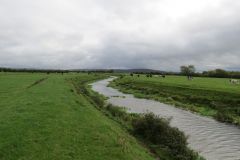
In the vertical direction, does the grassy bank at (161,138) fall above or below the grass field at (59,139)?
below

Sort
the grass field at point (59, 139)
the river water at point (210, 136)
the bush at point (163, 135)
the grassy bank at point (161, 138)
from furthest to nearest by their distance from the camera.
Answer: the river water at point (210, 136) → the bush at point (163, 135) → the grassy bank at point (161, 138) → the grass field at point (59, 139)

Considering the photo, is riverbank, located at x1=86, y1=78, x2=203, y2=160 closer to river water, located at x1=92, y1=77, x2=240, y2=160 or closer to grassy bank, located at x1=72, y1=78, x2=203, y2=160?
grassy bank, located at x1=72, y1=78, x2=203, y2=160

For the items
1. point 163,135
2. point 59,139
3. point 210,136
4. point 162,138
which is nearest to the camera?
point 59,139

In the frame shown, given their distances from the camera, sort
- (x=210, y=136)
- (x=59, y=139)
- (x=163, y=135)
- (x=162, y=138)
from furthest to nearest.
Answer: (x=210, y=136)
(x=163, y=135)
(x=162, y=138)
(x=59, y=139)

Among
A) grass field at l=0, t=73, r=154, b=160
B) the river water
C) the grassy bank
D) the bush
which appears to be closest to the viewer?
grass field at l=0, t=73, r=154, b=160

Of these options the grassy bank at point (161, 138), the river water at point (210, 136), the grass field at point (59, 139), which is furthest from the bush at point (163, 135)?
Answer: the grass field at point (59, 139)

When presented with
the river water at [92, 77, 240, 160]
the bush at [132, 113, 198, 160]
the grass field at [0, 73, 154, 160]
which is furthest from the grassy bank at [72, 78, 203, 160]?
the river water at [92, 77, 240, 160]

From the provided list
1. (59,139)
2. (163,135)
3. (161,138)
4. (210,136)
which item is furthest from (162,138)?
(59,139)

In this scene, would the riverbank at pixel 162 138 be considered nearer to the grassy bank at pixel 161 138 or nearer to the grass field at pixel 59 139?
the grassy bank at pixel 161 138

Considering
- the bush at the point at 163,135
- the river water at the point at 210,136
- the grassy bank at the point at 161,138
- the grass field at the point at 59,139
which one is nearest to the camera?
the grass field at the point at 59,139

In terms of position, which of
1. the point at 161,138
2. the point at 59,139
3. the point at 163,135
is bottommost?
the point at 161,138

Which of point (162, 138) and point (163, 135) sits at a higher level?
point (163, 135)

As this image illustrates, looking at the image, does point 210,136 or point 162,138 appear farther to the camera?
point 210,136

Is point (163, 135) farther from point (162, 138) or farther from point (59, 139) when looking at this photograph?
point (59, 139)
